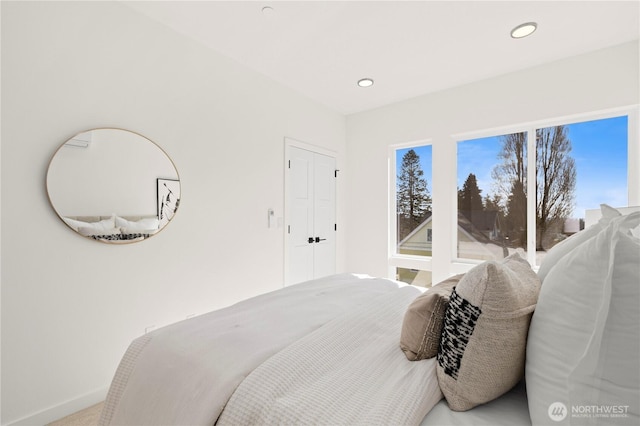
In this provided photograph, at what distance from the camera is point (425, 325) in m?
1.03

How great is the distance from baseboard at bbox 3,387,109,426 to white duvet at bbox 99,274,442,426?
3.25 feet

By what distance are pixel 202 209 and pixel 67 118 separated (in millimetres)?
1091

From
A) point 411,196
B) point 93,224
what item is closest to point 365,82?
point 411,196

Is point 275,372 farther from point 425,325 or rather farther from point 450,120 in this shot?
point 450,120

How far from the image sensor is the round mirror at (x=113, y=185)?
1834 millimetres

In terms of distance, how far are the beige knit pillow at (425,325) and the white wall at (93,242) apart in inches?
79.4

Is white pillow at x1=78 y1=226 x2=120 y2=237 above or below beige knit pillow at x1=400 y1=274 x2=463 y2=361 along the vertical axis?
above

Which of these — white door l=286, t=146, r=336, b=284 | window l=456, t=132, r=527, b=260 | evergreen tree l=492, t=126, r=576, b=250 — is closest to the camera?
evergreen tree l=492, t=126, r=576, b=250

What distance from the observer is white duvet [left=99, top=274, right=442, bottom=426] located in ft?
2.79

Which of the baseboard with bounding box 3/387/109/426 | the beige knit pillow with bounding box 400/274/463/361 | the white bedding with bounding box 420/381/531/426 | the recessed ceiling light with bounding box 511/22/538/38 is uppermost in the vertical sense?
the recessed ceiling light with bounding box 511/22/538/38

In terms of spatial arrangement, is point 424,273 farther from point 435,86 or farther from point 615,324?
point 615,324

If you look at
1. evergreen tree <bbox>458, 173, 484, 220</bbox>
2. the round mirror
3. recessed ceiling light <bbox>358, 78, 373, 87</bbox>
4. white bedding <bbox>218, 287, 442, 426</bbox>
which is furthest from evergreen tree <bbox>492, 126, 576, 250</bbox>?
the round mirror

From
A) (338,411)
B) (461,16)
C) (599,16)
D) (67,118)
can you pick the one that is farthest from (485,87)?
(67,118)

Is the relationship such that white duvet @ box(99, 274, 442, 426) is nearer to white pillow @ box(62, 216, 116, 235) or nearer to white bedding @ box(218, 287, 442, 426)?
white bedding @ box(218, 287, 442, 426)
